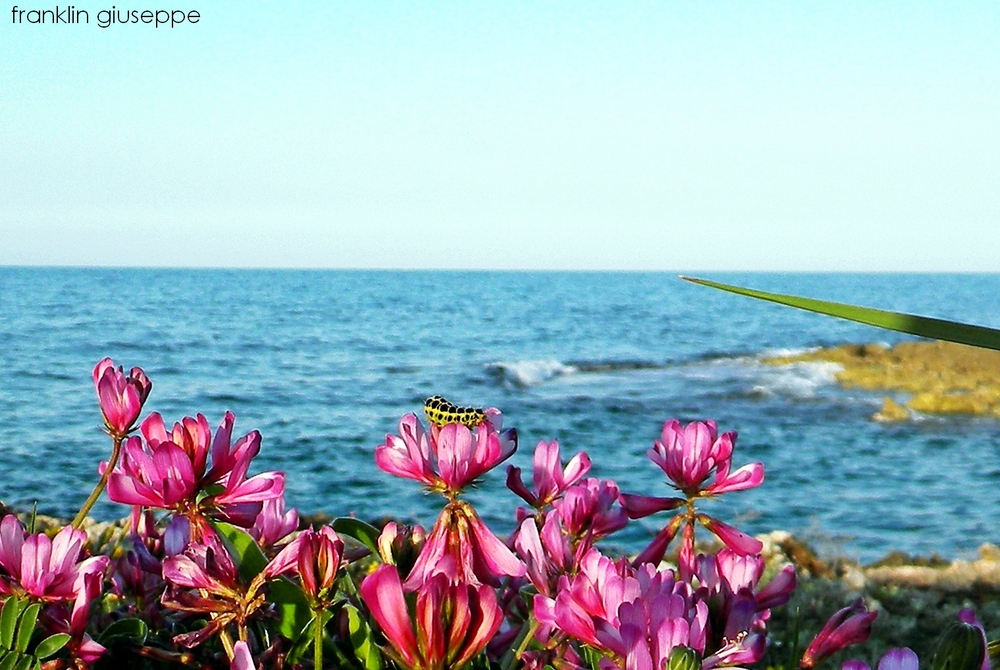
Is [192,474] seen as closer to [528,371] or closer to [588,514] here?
[588,514]

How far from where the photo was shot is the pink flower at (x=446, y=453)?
108 cm

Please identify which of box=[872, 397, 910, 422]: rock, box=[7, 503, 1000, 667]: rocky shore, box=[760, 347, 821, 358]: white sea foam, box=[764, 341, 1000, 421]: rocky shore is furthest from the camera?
box=[760, 347, 821, 358]: white sea foam

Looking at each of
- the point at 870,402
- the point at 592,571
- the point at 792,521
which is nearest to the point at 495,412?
the point at 592,571

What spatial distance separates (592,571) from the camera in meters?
1.05

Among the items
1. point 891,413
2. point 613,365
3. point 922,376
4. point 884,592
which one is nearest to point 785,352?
point 613,365

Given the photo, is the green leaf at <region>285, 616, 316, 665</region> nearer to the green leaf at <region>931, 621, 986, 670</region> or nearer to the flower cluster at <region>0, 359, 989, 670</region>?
the flower cluster at <region>0, 359, 989, 670</region>

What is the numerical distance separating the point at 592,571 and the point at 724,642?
147 millimetres

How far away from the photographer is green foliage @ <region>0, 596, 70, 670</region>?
105 cm

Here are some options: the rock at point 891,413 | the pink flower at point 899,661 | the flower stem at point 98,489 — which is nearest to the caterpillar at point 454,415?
the flower stem at point 98,489

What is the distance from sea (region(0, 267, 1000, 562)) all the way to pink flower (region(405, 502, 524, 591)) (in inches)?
1.6

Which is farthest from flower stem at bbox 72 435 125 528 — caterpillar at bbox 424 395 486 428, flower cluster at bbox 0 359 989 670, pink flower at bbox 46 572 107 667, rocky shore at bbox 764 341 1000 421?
rocky shore at bbox 764 341 1000 421

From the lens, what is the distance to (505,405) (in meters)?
22.4

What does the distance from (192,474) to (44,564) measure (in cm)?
17

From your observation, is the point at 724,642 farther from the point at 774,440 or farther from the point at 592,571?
the point at 774,440
